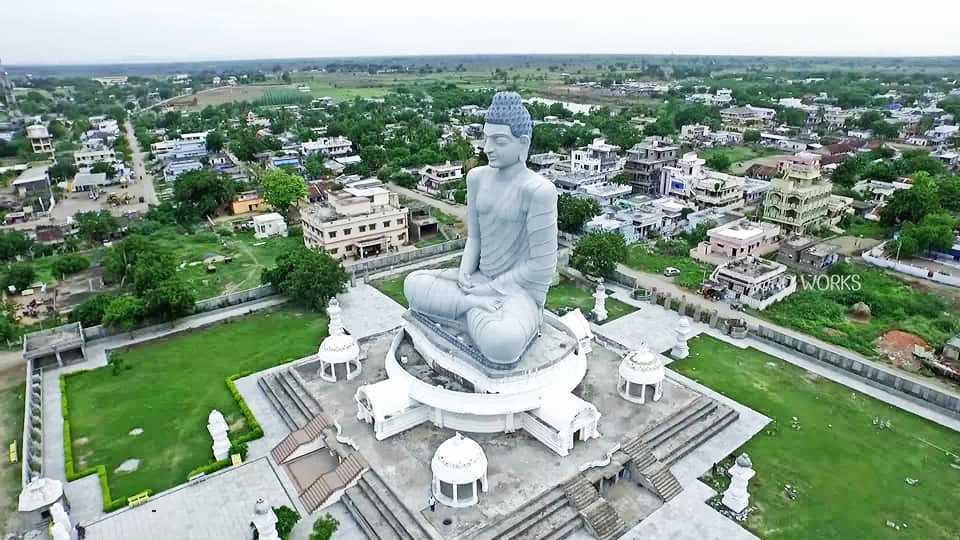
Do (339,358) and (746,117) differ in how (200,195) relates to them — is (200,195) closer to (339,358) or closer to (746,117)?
(339,358)

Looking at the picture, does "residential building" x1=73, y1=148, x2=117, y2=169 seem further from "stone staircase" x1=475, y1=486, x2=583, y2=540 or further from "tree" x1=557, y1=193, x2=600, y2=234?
"stone staircase" x1=475, y1=486, x2=583, y2=540

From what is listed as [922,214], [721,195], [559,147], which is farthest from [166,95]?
[922,214]

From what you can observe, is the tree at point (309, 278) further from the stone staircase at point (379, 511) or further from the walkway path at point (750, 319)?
the walkway path at point (750, 319)

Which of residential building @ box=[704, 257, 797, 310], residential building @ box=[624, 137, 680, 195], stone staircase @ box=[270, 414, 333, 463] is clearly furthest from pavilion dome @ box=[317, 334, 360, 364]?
residential building @ box=[624, 137, 680, 195]

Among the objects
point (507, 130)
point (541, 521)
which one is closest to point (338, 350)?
point (541, 521)

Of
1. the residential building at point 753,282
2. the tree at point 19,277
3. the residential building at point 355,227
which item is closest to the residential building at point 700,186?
the residential building at point 753,282

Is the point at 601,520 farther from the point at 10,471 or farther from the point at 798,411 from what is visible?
the point at 10,471
